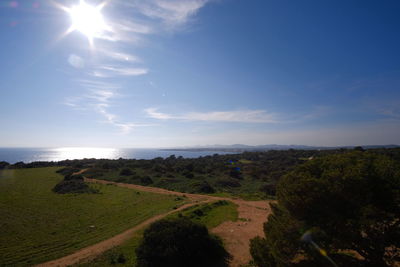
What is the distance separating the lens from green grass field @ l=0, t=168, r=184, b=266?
11936mm

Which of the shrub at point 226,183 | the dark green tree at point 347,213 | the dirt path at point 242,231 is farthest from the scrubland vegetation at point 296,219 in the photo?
the shrub at point 226,183

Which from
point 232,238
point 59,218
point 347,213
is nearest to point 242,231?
point 232,238

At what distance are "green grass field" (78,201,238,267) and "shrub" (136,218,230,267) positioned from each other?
136 centimetres

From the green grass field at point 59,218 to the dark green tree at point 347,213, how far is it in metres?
12.7

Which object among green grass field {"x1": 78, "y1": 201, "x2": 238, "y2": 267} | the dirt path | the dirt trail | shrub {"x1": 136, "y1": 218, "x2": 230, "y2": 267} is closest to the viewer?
shrub {"x1": 136, "y1": 218, "x2": 230, "y2": 267}

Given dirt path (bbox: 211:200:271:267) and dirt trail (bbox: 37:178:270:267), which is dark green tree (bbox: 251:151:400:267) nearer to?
dirt path (bbox: 211:200:271:267)

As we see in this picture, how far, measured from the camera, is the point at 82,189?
28219 mm

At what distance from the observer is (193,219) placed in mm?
17391

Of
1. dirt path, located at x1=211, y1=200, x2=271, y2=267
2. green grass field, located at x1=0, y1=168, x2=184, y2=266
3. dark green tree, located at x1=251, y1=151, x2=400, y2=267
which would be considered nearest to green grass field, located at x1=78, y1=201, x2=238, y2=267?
dirt path, located at x1=211, y1=200, x2=271, y2=267

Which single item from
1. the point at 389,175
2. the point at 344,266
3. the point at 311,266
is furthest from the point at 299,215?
the point at 389,175

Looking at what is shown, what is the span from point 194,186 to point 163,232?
23.0 m

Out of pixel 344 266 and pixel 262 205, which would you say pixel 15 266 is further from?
pixel 262 205

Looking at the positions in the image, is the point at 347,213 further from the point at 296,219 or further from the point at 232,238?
the point at 232,238

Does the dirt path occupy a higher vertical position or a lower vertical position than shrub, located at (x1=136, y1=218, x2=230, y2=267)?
lower
